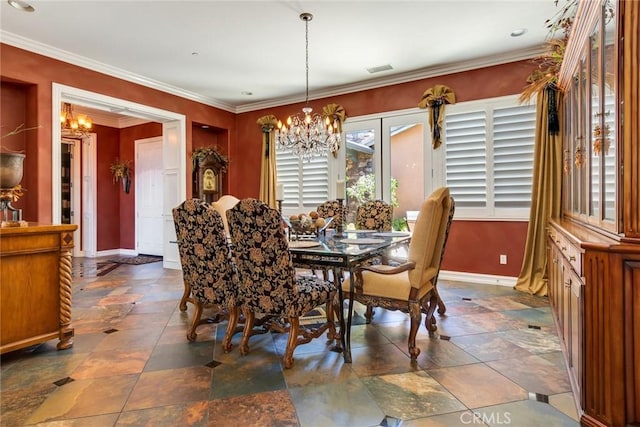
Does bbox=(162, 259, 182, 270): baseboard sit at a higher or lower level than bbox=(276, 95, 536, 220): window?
lower

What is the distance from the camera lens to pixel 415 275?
2369 millimetres

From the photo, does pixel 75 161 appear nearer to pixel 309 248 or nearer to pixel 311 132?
pixel 311 132

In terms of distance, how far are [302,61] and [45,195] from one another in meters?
3.53

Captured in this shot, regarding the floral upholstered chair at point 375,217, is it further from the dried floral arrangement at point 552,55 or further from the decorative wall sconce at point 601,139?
the decorative wall sconce at point 601,139

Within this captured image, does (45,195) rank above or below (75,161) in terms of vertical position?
below

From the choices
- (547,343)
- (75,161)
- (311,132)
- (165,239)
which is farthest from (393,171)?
(75,161)

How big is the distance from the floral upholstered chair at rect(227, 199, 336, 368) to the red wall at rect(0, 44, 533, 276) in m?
3.09

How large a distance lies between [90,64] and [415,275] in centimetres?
482

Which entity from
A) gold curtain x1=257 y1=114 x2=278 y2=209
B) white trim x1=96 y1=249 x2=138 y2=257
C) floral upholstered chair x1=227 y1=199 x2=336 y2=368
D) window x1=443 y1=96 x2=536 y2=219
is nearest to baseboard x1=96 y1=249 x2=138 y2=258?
white trim x1=96 y1=249 x2=138 y2=257

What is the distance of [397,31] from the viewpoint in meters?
3.73

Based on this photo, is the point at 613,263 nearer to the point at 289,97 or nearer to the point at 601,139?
the point at 601,139

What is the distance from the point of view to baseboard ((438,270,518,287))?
446cm

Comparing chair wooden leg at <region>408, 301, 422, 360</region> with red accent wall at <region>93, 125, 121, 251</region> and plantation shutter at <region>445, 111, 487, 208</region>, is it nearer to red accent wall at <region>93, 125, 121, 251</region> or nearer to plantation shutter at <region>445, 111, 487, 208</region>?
plantation shutter at <region>445, 111, 487, 208</region>

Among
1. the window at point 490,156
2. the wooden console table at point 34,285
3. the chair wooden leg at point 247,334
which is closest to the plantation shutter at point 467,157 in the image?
the window at point 490,156
